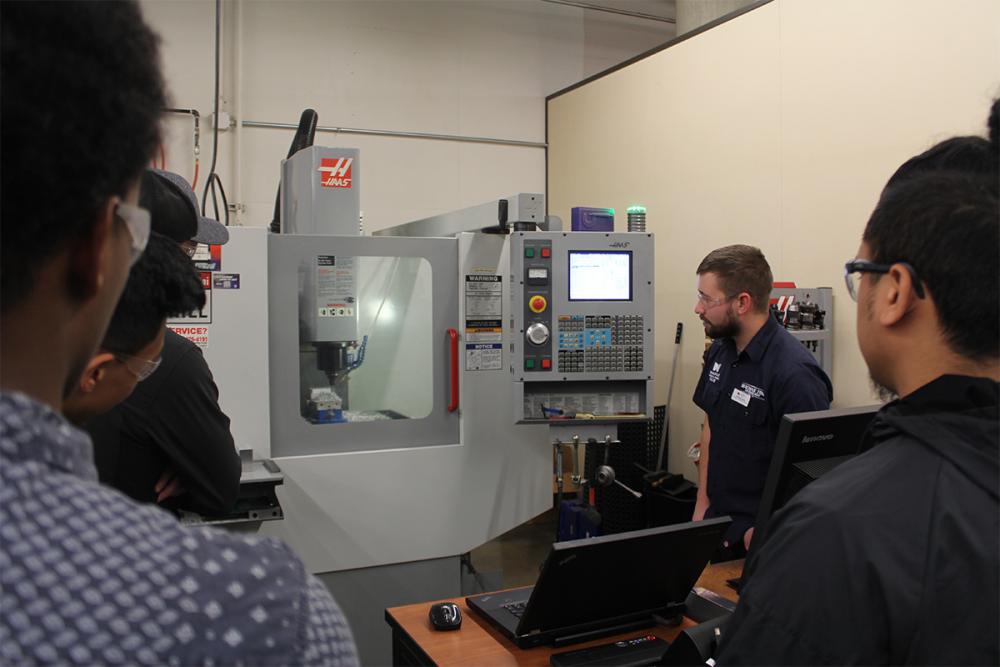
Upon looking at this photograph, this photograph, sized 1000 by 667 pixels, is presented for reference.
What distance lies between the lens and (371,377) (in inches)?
113

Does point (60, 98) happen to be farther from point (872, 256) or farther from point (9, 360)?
point (872, 256)

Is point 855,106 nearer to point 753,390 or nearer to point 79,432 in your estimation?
point 753,390

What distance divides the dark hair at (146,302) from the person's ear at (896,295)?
0.97 meters

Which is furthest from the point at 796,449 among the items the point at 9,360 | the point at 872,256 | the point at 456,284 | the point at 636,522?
the point at 636,522

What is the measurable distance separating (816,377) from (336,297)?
165cm

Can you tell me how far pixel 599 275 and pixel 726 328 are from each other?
0.56 meters

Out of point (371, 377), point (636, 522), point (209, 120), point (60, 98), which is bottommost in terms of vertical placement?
point (636, 522)

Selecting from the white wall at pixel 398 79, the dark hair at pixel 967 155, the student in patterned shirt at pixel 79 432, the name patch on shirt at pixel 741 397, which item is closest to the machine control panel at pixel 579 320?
the name patch on shirt at pixel 741 397

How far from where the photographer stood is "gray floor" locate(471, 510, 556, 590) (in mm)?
4141

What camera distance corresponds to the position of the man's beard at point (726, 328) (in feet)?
8.36

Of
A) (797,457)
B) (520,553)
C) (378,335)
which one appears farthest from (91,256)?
(520,553)

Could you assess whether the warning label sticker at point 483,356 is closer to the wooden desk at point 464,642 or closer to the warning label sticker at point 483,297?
the warning label sticker at point 483,297

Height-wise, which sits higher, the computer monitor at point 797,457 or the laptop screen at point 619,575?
the computer monitor at point 797,457

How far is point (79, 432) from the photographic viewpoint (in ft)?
1.54
